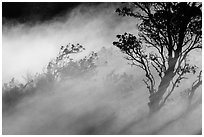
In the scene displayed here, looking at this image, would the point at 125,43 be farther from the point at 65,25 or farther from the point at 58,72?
the point at 58,72

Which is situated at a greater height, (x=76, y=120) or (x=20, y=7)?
(x=20, y=7)

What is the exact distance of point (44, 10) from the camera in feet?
40.3

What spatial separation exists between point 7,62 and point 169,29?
1044 centimetres

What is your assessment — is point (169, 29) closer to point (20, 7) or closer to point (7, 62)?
point (20, 7)

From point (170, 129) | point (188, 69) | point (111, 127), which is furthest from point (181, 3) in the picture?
point (111, 127)

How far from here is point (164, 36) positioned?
502 inches

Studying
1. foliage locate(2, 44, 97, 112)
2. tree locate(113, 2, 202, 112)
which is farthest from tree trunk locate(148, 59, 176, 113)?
foliage locate(2, 44, 97, 112)

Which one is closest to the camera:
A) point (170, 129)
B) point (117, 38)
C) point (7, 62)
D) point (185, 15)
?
point (170, 129)

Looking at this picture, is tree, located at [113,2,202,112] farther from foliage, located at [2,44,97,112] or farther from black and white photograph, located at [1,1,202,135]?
foliage, located at [2,44,97,112]

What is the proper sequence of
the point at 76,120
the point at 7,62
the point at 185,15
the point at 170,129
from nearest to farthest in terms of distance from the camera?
the point at 170,129, the point at 185,15, the point at 76,120, the point at 7,62

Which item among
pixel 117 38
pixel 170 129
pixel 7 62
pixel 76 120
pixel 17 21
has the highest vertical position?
pixel 7 62

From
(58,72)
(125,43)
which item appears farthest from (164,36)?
(58,72)

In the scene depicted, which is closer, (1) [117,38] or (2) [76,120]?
(1) [117,38]

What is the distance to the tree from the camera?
39.4 feet
